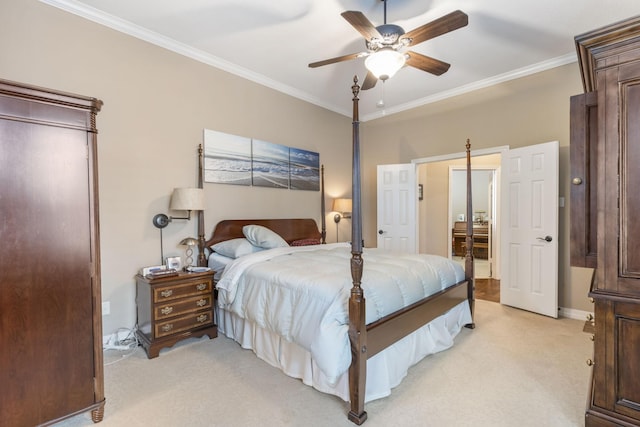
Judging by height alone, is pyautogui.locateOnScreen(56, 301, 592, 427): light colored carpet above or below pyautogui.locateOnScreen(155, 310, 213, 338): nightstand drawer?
below

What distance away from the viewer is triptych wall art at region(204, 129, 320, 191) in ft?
11.6

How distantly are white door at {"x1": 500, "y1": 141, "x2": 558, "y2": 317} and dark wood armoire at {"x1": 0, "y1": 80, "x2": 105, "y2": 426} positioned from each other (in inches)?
169

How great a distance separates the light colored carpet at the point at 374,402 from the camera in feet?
5.83

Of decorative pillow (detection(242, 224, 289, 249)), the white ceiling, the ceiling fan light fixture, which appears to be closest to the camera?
the ceiling fan light fixture

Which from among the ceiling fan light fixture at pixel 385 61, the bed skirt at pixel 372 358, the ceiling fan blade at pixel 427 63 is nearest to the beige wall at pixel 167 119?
the bed skirt at pixel 372 358

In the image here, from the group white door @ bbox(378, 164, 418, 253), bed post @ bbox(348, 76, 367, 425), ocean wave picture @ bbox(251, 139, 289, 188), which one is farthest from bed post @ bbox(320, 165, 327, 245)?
bed post @ bbox(348, 76, 367, 425)

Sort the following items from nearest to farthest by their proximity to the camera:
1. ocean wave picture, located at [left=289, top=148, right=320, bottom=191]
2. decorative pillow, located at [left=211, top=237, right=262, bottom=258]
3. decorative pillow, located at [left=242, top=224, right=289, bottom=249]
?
decorative pillow, located at [left=211, top=237, right=262, bottom=258] → decorative pillow, located at [left=242, top=224, right=289, bottom=249] → ocean wave picture, located at [left=289, top=148, right=320, bottom=191]

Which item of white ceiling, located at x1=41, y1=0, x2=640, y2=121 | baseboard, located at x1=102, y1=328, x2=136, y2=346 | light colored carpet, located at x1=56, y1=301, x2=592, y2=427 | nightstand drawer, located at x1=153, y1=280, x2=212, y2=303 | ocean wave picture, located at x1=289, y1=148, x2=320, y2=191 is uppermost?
white ceiling, located at x1=41, y1=0, x2=640, y2=121

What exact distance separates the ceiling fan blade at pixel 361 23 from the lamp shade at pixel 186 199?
2.02 m

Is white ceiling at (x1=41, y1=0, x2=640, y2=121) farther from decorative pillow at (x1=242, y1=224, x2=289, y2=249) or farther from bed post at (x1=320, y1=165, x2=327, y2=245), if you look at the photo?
decorative pillow at (x1=242, y1=224, x2=289, y2=249)

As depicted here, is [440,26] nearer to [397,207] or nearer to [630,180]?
[630,180]

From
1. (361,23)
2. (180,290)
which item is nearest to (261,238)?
(180,290)

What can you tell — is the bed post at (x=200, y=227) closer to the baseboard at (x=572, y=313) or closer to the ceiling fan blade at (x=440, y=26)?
the ceiling fan blade at (x=440, y=26)

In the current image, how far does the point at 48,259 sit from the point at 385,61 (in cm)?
253
